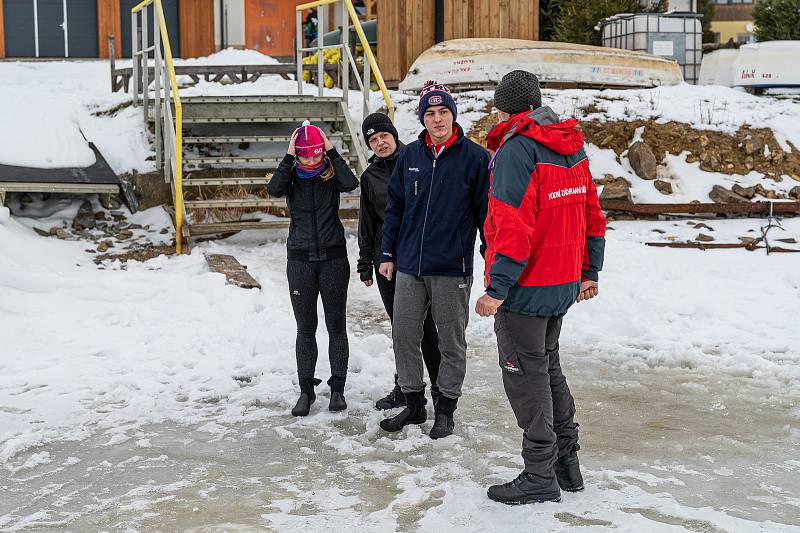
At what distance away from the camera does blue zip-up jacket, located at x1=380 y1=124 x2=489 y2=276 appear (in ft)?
16.2

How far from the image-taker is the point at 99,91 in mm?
14711

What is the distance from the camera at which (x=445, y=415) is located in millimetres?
5137

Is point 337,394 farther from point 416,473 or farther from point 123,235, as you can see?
point 123,235

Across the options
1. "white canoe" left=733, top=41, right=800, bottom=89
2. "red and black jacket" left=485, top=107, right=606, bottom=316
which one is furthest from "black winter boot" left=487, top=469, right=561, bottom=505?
"white canoe" left=733, top=41, right=800, bottom=89

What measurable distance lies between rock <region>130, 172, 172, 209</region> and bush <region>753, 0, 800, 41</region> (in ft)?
50.5

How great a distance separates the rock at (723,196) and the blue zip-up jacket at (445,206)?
6815mm

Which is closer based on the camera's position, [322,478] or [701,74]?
[322,478]

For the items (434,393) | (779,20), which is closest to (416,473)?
(434,393)

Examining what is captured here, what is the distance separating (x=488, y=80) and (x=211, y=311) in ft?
23.5

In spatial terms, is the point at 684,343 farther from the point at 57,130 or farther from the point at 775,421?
the point at 57,130

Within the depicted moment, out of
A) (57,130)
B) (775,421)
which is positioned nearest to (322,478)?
(775,421)

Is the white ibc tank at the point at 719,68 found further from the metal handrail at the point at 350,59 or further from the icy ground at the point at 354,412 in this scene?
the icy ground at the point at 354,412

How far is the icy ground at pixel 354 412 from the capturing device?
13.5 feet

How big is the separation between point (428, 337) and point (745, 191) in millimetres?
7023
